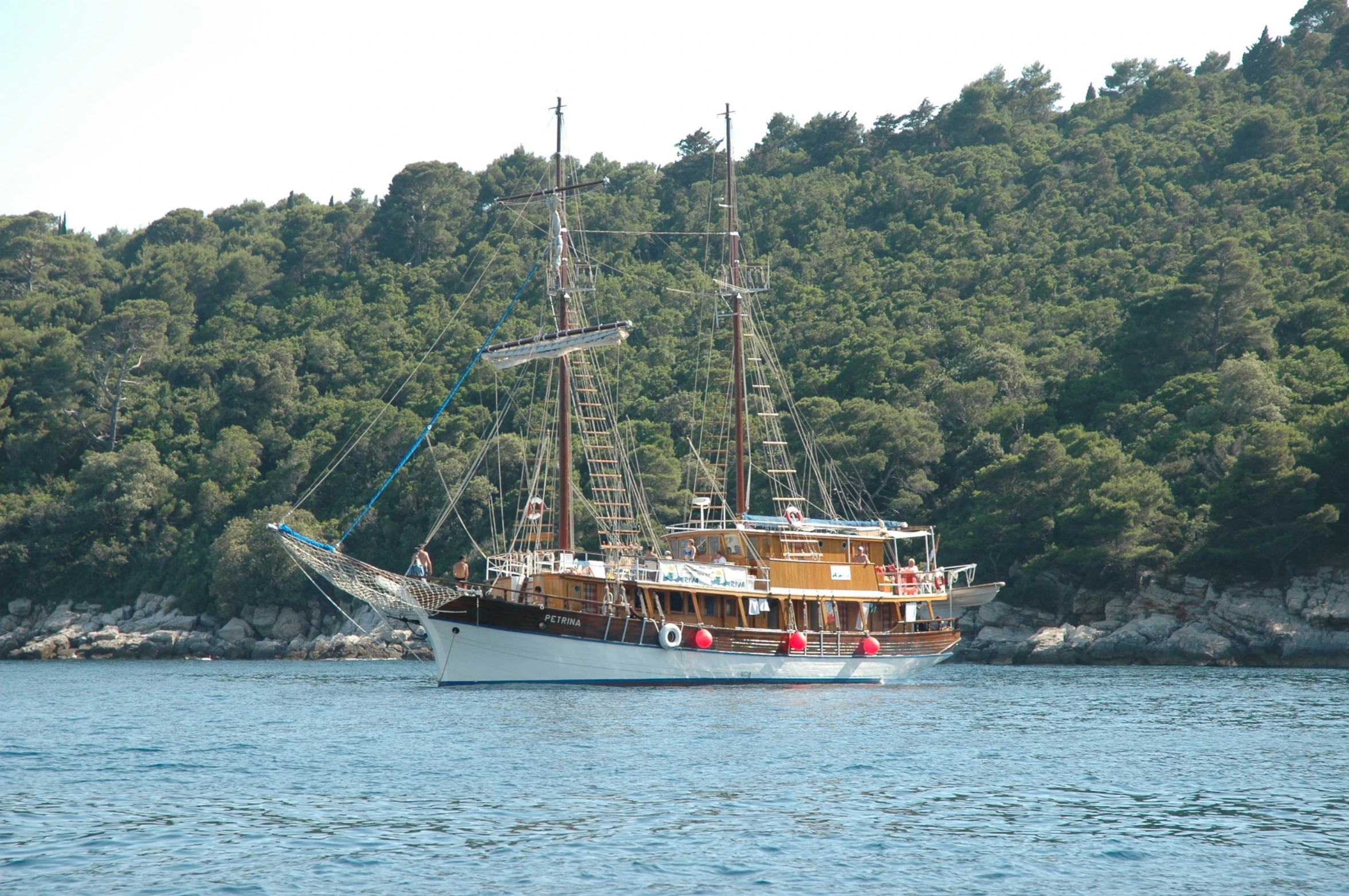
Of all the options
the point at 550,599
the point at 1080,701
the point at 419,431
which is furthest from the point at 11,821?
Answer: the point at 419,431

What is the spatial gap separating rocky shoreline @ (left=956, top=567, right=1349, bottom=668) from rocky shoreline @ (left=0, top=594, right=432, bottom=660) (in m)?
30.0

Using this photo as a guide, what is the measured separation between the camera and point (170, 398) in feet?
279

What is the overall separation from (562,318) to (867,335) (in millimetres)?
35747

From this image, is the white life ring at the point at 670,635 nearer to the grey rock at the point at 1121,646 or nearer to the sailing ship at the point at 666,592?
the sailing ship at the point at 666,592

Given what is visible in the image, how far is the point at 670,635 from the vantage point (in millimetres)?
37812

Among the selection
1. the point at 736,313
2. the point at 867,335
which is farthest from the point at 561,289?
the point at 867,335

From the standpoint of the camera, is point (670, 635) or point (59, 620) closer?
point (670, 635)

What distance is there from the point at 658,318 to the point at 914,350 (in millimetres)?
21204

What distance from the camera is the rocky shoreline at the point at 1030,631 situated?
4788 cm

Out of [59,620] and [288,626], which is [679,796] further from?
[59,620]

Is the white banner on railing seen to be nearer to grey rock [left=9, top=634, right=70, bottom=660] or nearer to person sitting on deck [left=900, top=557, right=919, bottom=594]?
person sitting on deck [left=900, top=557, right=919, bottom=594]

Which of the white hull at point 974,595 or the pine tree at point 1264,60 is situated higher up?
the pine tree at point 1264,60

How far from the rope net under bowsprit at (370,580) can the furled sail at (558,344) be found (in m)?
8.47

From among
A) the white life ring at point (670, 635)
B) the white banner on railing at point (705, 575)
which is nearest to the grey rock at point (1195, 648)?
the white banner on railing at point (705, 575)
